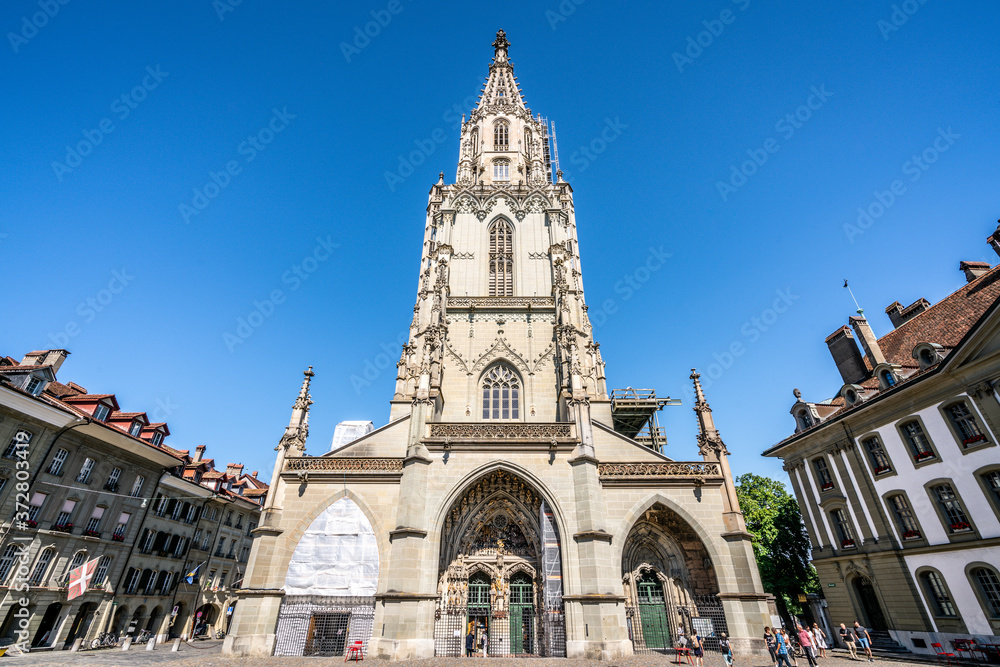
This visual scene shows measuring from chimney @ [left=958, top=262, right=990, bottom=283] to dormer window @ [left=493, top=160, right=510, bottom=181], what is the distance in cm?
2708

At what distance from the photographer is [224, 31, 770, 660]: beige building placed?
1563cm

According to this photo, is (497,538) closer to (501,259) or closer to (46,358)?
(501,259)

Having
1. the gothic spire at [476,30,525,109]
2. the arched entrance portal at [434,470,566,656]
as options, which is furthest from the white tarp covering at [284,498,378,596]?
the gothic spire at [476,30,525,109]

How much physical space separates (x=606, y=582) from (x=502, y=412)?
30.5ft

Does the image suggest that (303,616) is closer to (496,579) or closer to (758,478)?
(496,579)

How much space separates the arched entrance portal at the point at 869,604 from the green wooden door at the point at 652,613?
31.3 feet

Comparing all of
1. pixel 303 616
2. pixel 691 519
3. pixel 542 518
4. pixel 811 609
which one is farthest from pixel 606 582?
pixel 811 609

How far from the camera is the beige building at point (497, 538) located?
15.6m

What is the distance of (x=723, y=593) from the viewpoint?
16.1m

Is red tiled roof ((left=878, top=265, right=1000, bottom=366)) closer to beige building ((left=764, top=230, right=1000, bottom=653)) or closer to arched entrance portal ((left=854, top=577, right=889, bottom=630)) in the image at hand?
beige building ((left=764, top=230, right=1000, bottom=653))

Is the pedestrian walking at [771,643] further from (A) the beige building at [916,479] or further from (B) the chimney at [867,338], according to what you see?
(B) the chimney at [867,338]

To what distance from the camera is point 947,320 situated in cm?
2125

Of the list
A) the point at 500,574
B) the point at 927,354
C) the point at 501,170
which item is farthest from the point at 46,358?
the point at 927,354

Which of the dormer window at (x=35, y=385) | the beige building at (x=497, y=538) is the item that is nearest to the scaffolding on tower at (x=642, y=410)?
the beige building at (x=497, y=538)
